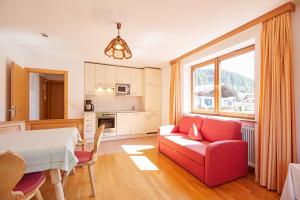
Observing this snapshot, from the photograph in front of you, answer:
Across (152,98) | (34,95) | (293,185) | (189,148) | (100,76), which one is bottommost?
(293,185)

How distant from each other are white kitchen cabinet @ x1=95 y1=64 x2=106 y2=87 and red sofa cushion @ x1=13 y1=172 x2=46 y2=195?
357 centimetres

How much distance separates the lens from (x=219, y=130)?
2801mm

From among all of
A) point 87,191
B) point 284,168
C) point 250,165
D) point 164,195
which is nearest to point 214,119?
point 250,165

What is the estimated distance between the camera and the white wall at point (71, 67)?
4090 mm

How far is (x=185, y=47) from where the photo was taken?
3539 mm

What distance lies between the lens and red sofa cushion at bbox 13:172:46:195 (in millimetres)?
1359

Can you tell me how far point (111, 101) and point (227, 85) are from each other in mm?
3622

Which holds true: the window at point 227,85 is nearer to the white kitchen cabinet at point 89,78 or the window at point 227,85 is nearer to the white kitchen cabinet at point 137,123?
the white kitchen cabinet at point 137,123

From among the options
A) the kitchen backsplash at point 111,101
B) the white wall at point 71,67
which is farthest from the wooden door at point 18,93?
the kitchen backsplash at point 111,101

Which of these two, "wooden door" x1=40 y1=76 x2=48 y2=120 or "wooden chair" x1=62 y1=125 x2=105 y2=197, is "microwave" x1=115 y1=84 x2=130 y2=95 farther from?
"wooden chair" x1=62 y1=125 x2=105 y2=197

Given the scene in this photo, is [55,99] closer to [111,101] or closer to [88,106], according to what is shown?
[88,106]

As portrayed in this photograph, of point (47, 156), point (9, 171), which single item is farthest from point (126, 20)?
point (9, 171)

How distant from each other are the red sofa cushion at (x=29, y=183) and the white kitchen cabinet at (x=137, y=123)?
3.59 m

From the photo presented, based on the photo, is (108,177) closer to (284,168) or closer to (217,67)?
(284,168)
